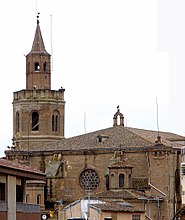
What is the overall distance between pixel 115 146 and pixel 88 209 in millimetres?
20456

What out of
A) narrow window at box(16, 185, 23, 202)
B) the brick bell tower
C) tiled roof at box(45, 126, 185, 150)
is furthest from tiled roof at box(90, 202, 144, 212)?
the brick bell tower

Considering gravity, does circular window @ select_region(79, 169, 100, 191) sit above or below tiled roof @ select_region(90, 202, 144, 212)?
above

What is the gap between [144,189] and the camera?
83625mm

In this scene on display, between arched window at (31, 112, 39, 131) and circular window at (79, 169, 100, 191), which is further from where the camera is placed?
arched window at (31, 112, 39, 131)

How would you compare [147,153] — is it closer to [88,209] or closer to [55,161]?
[55,161]

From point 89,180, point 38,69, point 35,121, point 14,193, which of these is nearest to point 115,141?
point 89,180

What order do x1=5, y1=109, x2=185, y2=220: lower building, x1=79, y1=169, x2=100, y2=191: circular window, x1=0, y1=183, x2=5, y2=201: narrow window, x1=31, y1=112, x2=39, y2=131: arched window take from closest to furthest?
x1=0, y1=183, x2=5, y2=201: narrow window
x1=5, y1=109, x2=185, y2=220: lower building
x1=79, y1=169, x2=100, y2=191: circular window
x1=31, y1=112, x2=39, y2=131: arched window

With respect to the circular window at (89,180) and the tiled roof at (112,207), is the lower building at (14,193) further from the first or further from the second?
the circular window at (89,180)

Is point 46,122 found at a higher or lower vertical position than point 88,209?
higher

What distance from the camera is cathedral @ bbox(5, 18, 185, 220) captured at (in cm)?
8338

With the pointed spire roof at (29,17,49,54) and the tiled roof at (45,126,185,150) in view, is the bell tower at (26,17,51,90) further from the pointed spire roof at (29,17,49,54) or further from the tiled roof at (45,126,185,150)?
the tiled roof at (45,126,185,150)

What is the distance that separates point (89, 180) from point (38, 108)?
10850mm

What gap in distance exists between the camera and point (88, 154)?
87.7m

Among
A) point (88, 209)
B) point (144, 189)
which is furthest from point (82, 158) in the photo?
point (88, 209)
